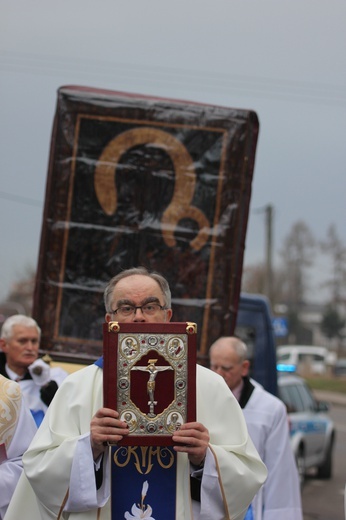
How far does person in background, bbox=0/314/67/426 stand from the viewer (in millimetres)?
7211

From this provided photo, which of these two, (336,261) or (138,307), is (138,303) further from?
(336,261)

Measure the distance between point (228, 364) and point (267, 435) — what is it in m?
0.51

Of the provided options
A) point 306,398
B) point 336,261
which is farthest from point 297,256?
point 306,398

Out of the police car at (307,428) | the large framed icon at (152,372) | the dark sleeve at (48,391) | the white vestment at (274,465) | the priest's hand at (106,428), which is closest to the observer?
the priest's hand at (106,428)

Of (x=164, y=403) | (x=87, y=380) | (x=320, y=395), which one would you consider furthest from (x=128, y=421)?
(x=320, y=395)

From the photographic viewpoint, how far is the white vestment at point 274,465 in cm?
691

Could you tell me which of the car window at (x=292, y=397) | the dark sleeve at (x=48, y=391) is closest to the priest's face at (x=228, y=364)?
the dark sleeve at (x=48, y=391)

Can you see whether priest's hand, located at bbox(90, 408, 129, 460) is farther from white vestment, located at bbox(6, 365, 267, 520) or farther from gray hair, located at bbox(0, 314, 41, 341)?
gray hair, located at bbox(0, 314, 41, 341)

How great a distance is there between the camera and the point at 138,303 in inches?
173

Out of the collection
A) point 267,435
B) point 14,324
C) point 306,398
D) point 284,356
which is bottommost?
point 284,356

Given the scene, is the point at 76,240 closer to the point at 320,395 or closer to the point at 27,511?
the point at 27,511

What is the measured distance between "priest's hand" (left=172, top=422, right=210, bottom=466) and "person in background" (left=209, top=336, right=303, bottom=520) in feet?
8.96

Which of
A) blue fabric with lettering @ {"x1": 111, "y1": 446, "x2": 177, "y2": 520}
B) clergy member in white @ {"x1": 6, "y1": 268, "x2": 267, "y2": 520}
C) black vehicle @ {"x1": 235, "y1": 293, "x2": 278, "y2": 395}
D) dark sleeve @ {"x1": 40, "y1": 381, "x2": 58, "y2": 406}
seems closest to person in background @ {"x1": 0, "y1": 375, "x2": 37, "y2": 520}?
clergy member in white @ {"x1": 6, "y1": 268, "x2": 267, "y2": 520}

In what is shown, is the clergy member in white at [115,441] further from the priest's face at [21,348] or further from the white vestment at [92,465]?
the priest's face at [21,348]
